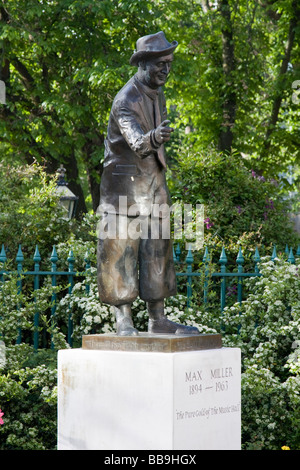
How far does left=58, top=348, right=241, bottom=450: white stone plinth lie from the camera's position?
4.48 metres

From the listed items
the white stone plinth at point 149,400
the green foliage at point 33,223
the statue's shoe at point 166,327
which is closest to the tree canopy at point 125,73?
the green foliage at point 33,223

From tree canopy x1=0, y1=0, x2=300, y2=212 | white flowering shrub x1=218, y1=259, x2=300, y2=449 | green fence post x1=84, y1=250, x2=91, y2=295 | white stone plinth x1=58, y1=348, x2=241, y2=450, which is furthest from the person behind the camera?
tree canopy x1=0, y1=0, x2=300, y2=212

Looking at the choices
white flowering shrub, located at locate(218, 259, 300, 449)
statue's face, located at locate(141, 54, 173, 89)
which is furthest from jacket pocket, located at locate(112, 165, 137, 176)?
white flowering shrub, located at locate(218, 259, 300, 449)

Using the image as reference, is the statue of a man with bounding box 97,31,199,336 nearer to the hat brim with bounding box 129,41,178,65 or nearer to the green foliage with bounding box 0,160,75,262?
the hat brim with bounding box 129,41,178,65

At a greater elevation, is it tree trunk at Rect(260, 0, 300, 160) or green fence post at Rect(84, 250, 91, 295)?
tree trunk at Rect(260, 0, 300, 160)

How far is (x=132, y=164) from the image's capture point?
5.07m

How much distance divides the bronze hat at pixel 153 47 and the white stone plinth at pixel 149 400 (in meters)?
1.93

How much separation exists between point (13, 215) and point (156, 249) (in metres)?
4.23

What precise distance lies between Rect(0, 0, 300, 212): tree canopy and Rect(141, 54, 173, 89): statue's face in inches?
306

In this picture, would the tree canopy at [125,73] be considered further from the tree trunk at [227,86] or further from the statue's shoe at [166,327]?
the statue's shoe at [166,327]

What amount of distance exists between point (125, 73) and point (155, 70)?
790 cm
